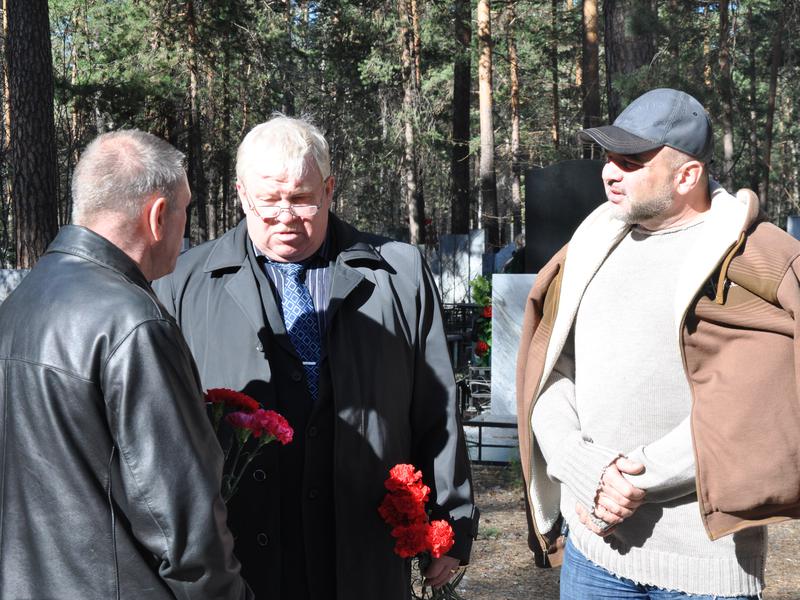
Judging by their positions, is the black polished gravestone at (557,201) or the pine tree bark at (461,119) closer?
the black polished gravestone at (557,201)

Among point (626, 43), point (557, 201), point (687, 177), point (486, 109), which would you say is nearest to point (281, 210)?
point (687, 177)

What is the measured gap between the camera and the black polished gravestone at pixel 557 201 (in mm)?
7883

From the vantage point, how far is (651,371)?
93.2 inches

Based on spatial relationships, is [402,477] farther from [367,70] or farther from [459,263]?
[367,70]

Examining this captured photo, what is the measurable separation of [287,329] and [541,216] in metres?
5.77

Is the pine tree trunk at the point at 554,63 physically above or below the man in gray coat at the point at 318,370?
above

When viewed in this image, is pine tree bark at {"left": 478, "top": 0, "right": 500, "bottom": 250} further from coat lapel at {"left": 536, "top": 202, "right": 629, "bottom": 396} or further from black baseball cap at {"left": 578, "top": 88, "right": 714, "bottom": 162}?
black baseball cap at {"left": 578, "top": 88, "right": 714, "bottom": 162}

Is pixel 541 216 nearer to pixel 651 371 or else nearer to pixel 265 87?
pixel 651 371

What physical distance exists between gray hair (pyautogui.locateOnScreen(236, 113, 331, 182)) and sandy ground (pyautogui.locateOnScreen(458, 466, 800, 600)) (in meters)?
3.12

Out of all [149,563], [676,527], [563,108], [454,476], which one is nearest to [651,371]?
[676,527]

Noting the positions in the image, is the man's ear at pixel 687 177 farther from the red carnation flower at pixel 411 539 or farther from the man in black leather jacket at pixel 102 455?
the man in black leather jacket at pixel 102 455

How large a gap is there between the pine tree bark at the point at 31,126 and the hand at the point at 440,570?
7.69 m

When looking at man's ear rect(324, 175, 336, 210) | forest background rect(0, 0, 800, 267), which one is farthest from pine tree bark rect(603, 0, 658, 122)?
man's ear rect(324, 175, 336, 210)

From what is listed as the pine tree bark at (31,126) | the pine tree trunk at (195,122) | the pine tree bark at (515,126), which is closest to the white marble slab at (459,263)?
the pine tree trunk at (195,122)
